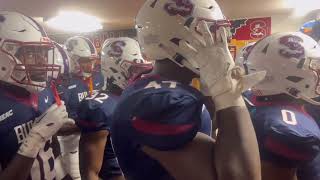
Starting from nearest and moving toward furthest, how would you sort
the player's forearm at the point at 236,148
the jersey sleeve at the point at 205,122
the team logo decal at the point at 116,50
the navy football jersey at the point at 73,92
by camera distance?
the player's forearm at the point at 236,148, the jersey sleeve at the point at 205,122, the team logo decal at the point at 116,50, the navy football jersey at the point at 73,92

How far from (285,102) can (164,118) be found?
0.93 metres

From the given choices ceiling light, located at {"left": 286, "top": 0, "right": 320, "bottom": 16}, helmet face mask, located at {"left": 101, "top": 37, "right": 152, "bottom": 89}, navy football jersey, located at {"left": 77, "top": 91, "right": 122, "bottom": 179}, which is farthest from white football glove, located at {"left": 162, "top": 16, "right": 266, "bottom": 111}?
ceiling light, located at {"left": 286, "top": 0, "right": 320, "bottom": 16}

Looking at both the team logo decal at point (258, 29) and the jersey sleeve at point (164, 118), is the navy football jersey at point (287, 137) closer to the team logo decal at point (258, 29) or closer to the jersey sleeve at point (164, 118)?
the jersey sleeve at point (164, 118)

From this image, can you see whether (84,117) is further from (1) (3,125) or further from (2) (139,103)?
(2) (139,103)

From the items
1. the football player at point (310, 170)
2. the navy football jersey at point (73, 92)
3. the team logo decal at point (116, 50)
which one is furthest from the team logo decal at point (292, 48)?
the navy football jersey at point (73, 92)

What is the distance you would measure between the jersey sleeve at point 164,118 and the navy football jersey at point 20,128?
71 centimetres

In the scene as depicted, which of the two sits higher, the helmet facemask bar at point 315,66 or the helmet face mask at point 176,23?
the helmet face mask at point 176,23

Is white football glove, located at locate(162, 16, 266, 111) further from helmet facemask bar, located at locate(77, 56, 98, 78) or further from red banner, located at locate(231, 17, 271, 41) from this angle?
red banner, located at locate(231, 17, 271, 41)

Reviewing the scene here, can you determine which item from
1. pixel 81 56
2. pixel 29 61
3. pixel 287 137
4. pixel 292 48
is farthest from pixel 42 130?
pixel 81 56

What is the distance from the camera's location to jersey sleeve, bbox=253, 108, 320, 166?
57.6 inches

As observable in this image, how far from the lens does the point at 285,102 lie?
173 cm

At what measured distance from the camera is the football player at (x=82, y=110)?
91.5 inches

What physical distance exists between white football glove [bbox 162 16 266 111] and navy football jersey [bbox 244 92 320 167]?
47 centimetres

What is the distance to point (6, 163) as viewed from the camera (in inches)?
60.0
